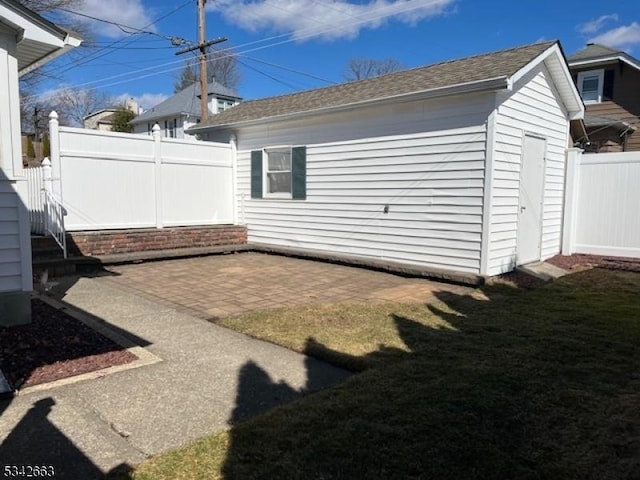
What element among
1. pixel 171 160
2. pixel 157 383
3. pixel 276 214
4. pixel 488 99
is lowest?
pixel 157 383

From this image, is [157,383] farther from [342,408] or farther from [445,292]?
[445,292]

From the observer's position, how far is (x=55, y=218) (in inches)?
325

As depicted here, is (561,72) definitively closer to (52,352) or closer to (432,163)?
(432,163)

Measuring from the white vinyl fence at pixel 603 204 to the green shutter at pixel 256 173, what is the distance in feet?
20.9

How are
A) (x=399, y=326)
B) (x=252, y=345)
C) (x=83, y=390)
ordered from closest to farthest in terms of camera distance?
1. (x=83, y=390)
2. (x=252, y=345)
3. (x=399, y=326)

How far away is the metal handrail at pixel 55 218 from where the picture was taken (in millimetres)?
8133

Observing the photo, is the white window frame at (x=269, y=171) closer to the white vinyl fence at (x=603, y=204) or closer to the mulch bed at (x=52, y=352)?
the white vinyl fence at (x=603, y=204)

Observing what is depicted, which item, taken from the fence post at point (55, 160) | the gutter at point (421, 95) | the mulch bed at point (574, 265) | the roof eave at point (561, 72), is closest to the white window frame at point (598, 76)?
the roof eave at point (561, 72)

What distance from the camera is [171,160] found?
10.2 meters

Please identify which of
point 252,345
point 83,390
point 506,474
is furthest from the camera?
point 252,345

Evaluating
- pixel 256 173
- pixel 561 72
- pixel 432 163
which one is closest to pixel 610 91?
pixel 561 72

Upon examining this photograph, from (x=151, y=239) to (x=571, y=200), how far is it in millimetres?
8346

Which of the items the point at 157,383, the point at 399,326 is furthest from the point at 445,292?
the point at 157,383

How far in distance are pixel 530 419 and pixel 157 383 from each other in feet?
8.54
